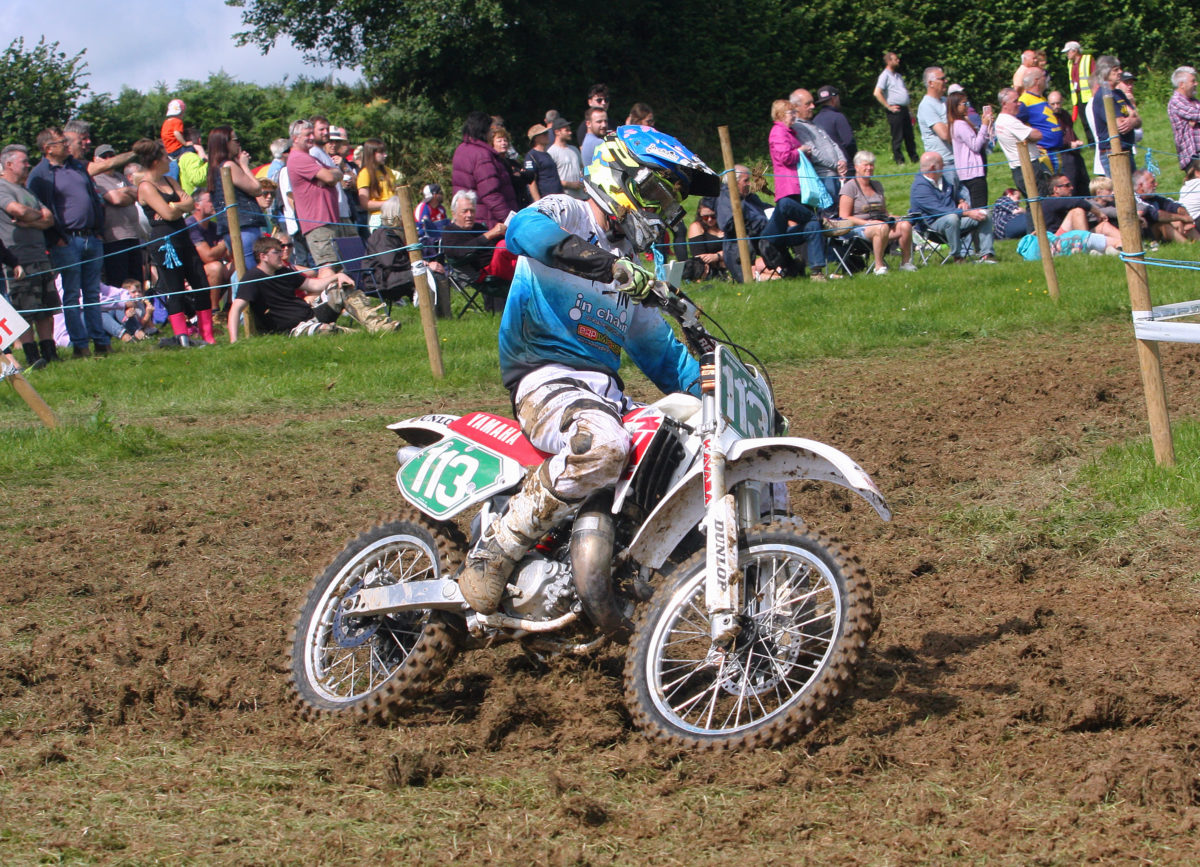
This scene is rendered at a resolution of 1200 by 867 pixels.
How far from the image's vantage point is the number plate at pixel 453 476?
4.67m

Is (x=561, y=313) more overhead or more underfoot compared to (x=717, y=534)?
more overhead

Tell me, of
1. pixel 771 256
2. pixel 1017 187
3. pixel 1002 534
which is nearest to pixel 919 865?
pixel 1002 534

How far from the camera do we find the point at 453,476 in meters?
4.77

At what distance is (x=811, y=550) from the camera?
4043 millimetres

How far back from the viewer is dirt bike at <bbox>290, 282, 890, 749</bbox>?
403 cm

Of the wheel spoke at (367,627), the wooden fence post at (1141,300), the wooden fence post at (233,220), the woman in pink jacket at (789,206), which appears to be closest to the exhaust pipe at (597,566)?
the wheel spoke at (367,627)

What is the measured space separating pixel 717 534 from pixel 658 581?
20.0 inches

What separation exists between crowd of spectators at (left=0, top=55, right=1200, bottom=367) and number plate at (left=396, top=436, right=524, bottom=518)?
27.6 ft

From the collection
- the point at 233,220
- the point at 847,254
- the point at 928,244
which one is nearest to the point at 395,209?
the point at 233,220

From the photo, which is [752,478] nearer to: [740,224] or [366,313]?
[366,313]

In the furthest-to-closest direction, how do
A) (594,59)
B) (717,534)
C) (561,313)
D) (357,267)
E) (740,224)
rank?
(594,59) < (357,267) < (740,224) < (561,313) < (717,534)

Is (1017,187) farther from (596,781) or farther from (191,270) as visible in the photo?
(596,781)

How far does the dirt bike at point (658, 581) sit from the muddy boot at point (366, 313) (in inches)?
346

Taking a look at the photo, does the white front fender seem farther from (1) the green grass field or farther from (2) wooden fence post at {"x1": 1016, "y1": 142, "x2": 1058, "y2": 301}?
(2) wooden fence post at {"x1": 1016, "y1": 142, "x2": 1058, "y2": 301}
